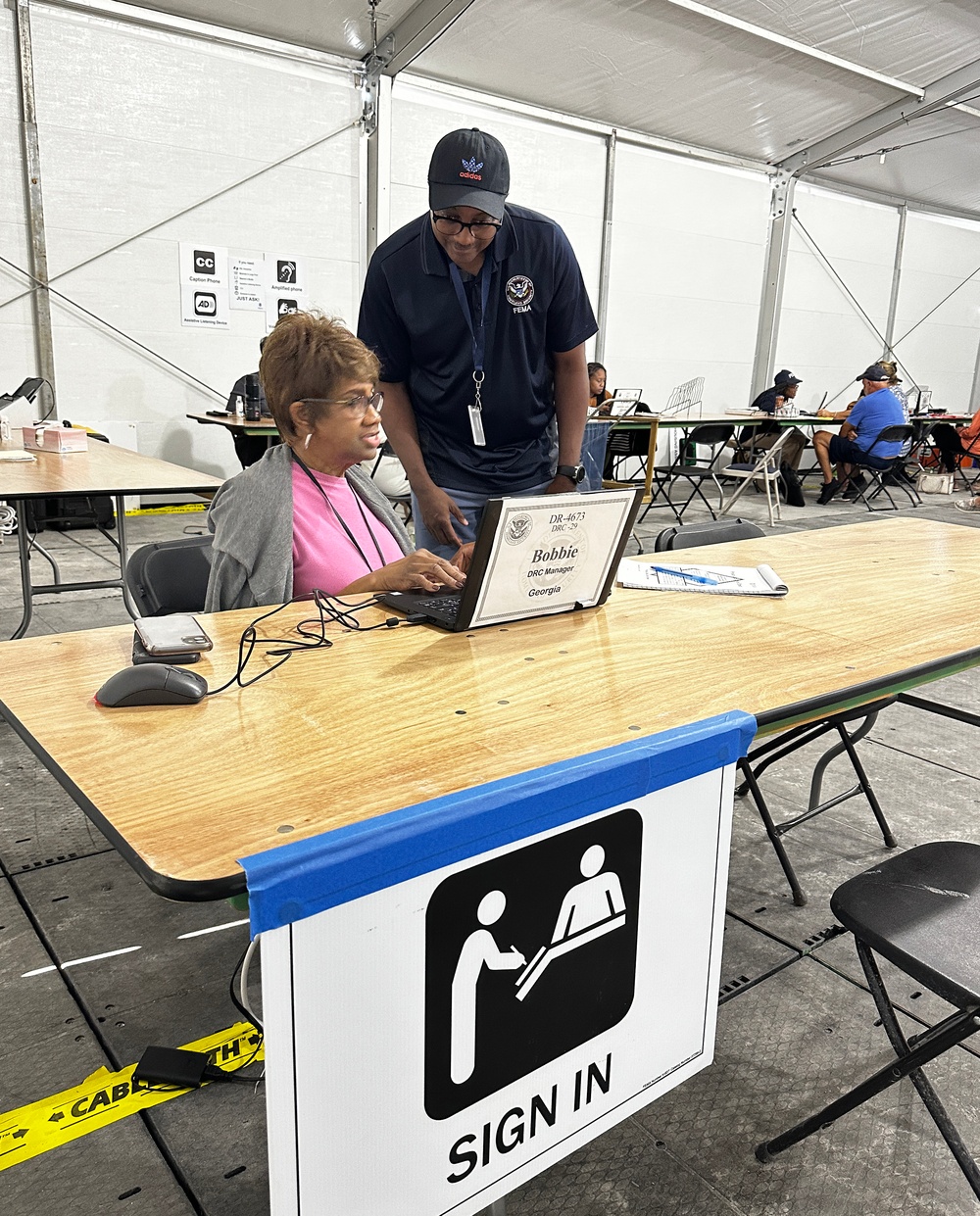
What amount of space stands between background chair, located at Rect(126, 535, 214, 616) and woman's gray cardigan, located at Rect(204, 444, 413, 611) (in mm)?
157

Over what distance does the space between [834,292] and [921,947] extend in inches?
469

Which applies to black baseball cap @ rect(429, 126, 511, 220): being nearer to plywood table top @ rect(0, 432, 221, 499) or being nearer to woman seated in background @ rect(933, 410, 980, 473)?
plywood table top @ rect(0, 432, 221, 499)

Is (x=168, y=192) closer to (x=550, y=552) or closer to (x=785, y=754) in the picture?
(x=785, y=754)

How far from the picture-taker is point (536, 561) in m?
1.49

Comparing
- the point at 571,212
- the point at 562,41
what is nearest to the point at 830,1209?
the point at 562,41

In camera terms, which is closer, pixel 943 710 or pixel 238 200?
pixel 943 710

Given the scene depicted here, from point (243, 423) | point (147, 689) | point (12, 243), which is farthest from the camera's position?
point (12, 243)

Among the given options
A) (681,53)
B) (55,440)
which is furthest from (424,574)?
(681,53)

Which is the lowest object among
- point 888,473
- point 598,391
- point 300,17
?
point 888,473

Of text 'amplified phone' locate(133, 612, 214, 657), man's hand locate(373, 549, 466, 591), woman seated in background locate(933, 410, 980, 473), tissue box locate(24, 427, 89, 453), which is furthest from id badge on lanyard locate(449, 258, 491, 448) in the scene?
woman seated in background locate(933, 410, 980, 473)

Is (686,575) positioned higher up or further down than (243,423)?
further down

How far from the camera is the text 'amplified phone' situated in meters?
1.29

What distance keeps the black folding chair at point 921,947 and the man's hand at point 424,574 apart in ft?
2.61

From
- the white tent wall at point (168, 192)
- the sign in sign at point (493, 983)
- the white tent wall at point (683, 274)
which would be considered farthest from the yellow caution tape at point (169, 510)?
the sign in sign at point (493, 983)
